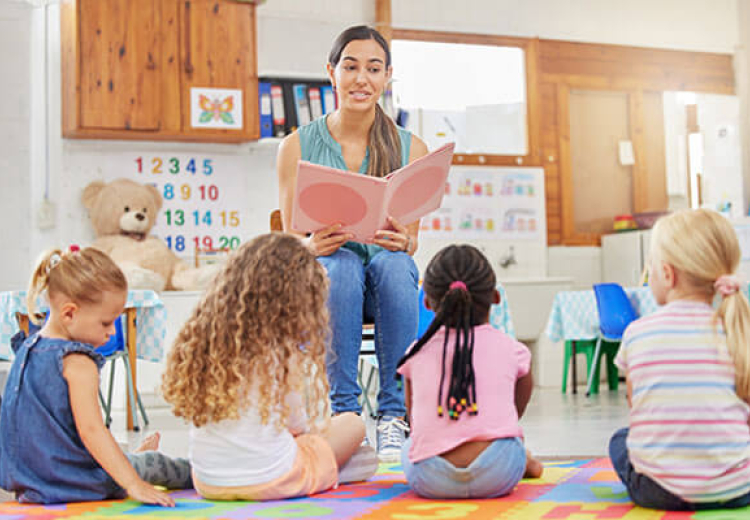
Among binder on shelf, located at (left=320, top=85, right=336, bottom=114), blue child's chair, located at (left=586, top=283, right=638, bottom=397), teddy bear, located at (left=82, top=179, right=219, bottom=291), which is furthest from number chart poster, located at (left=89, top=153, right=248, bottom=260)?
blue child's chair, located at (left=586, top=283, right=638, bottom=397)

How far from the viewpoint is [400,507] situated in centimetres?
151

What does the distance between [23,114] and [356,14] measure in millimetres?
1947

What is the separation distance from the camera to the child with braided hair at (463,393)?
155 centimetres

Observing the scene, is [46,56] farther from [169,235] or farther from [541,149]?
[541,149]

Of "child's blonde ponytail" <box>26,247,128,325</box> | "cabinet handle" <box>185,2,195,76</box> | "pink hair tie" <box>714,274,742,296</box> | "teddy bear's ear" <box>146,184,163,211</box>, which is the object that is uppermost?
"cabinet handle" <box>185,2,195,76</box>

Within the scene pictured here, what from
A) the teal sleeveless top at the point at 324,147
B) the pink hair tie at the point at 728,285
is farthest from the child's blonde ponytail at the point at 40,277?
the pink hair tie at the point at 728,285

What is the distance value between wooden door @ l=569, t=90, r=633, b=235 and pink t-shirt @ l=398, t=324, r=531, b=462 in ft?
14.7

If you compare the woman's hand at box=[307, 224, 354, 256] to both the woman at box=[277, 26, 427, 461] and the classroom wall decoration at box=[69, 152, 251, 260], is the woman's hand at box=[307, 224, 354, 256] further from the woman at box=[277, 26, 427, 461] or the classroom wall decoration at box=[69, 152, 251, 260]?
the classroom wall decoration at box=[69, 152, 251, 260]

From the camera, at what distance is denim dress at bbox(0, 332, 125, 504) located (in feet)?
5.26

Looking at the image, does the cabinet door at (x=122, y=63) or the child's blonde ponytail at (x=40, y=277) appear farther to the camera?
the cabinet door at (x=122, y=63)

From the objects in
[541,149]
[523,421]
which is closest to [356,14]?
[541,149]

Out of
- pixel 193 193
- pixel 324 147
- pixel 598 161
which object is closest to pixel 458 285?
pixel 324 147

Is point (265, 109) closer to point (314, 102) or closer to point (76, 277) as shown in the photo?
point (314, 102)

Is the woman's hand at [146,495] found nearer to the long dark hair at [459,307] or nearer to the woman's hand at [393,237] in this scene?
the long dark hair at [459,307]
